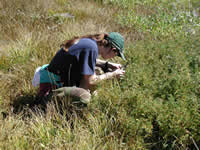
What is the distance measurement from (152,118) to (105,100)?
0.65 m

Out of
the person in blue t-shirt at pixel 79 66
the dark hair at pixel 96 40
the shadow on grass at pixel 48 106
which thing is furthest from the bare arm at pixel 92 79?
the dark hair at pixel 96 40

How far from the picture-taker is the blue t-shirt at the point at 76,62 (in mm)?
2891

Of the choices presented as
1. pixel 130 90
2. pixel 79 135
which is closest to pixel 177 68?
pixel 130 90

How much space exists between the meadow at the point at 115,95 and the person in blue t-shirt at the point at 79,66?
7.6 inches

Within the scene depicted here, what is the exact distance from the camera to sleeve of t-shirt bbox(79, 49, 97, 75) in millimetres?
2883

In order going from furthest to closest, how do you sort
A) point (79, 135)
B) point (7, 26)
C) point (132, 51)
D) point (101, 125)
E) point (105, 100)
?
point (7, 26) → point (132, 51) → point (105, 100) → point (101, 125) → point (79, 135)

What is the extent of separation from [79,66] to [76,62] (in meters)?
0.07

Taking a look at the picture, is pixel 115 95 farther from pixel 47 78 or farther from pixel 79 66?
pixel 47 78

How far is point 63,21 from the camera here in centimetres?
625

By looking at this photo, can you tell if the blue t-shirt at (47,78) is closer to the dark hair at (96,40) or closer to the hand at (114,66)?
the dark hair at (96,40)

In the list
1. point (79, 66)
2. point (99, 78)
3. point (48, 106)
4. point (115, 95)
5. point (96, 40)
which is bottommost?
point (48, 106)

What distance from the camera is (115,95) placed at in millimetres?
2854

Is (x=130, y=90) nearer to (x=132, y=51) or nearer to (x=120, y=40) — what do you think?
(x=120, y=40)

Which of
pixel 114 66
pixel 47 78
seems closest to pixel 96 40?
pixel 114 66
